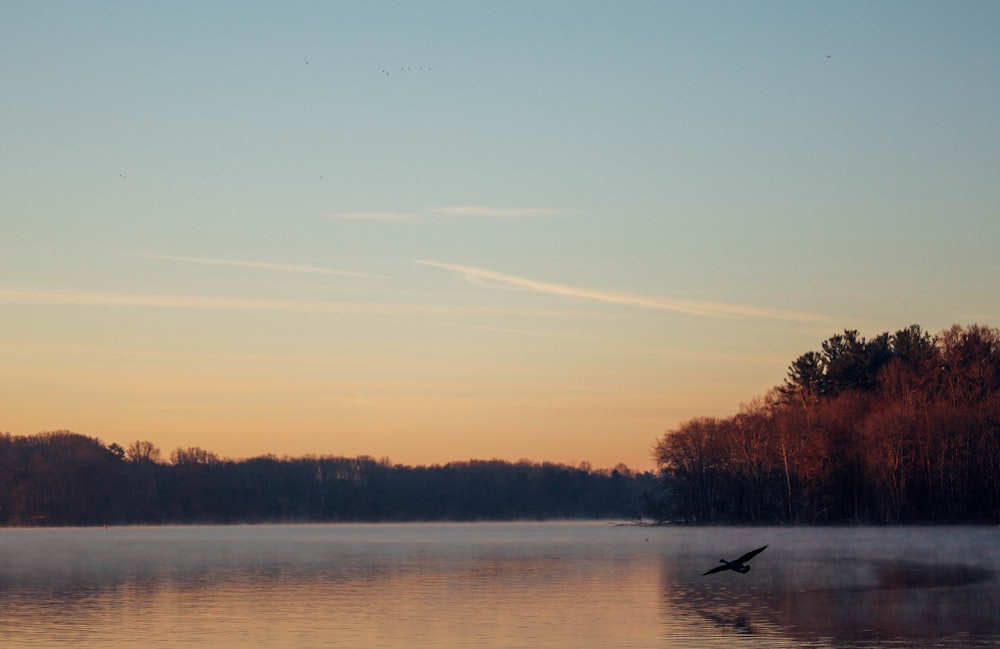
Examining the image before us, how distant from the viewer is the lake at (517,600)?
30.7 metres

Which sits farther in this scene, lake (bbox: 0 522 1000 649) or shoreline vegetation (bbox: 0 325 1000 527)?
shoreline vegetation (bbox: 0 325 1000 527)

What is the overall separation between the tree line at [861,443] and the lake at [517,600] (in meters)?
28.5

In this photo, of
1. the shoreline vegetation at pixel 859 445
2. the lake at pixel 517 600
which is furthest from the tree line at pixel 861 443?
the lake at pixel 517 600

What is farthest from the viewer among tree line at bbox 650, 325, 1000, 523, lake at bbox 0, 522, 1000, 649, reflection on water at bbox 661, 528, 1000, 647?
tree line at bbox 650, 325, 1000, 523

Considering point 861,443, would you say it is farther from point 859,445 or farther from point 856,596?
point 856,596

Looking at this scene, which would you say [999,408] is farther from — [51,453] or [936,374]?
[51,453]

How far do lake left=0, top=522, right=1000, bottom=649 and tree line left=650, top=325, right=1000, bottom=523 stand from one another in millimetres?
28514

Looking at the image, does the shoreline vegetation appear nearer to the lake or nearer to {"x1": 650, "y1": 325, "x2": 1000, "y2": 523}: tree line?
{"x1": 650, "y1": 325, "x2": 1000, "y2": 523}: tree line

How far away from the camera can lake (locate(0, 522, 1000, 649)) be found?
101 feet

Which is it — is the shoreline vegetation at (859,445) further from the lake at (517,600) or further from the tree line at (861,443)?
the lake at (517,600)

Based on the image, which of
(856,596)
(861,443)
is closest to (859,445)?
(861,443)

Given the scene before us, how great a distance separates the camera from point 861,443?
104 meters

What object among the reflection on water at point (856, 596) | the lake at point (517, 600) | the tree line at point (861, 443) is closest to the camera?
the reflection on water at point (856, 596)

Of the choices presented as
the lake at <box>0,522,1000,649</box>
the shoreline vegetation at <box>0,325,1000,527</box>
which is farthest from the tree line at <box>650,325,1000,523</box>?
the lake at <box>0,522,1000,649</box>
